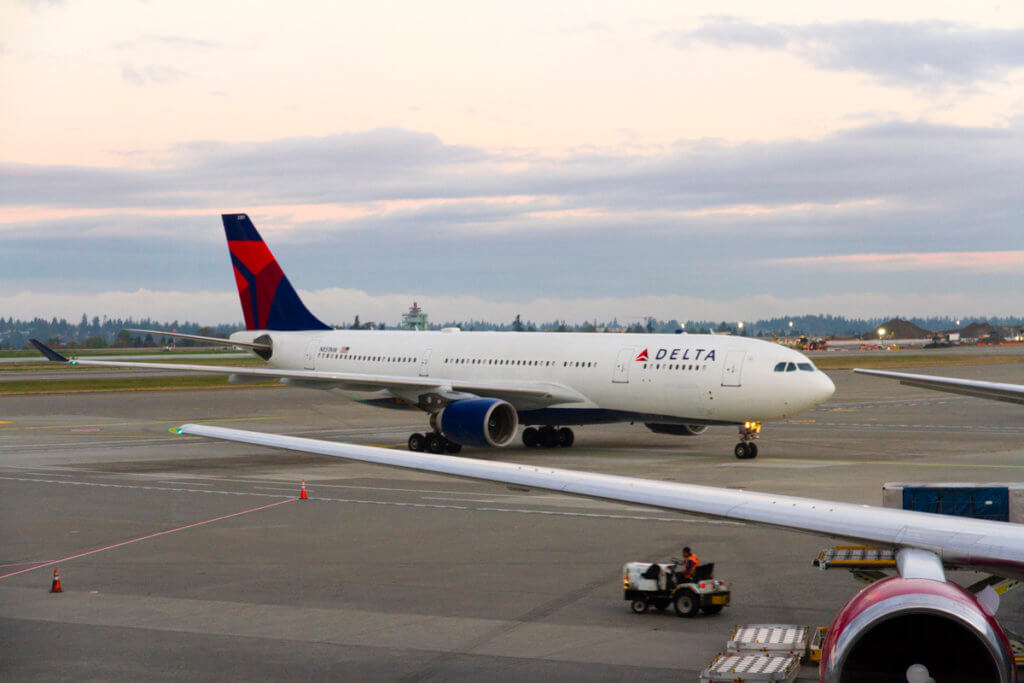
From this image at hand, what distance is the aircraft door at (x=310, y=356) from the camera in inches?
1719

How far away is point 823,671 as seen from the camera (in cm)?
731

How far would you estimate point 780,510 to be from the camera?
858cm

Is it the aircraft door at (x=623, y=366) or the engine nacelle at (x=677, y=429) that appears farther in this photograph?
the engine nacelle at (x=677, y=429)

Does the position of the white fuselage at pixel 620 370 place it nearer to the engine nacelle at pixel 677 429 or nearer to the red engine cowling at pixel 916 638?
the engine nacelle at pixel 677 429

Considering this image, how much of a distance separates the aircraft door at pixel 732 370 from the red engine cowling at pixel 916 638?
83.4 ft

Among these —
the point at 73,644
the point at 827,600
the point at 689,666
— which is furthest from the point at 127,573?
the point at 827,600

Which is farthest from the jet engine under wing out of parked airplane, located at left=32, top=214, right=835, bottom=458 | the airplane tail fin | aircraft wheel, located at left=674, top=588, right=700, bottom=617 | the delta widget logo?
the airplane tail fin

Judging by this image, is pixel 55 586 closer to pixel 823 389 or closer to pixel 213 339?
pixel 823 389

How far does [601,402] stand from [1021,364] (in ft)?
313

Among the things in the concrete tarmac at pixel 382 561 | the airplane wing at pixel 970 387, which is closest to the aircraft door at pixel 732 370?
the concrete tarmac at pixel 382 561

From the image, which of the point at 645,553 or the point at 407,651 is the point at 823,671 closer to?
the point at 407,651

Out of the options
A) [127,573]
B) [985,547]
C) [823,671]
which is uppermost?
[985,547]

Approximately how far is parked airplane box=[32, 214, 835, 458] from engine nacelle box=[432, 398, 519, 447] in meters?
0.03

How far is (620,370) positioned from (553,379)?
8.77ft
